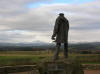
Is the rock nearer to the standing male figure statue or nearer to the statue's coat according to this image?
the standing male figure statue

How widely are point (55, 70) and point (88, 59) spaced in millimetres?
15963

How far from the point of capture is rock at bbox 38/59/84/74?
1390cm

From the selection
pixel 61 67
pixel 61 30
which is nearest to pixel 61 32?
pixel 61 30

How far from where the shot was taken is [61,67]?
45.9ft

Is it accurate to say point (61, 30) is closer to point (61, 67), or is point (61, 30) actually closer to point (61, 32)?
point (61, 32)

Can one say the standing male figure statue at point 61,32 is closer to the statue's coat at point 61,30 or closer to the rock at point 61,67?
the statue's coat at point 61,30

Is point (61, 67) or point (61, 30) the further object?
point (61, 30)

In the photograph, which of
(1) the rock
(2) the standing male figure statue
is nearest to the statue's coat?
(2) the standing male figure statue

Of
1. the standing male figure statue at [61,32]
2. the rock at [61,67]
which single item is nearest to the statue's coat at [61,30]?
the standing male figure statue at [61,32]

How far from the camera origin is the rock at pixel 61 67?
13.9m

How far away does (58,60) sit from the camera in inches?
559

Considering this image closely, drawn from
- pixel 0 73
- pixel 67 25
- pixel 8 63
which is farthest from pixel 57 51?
pixel 8 63

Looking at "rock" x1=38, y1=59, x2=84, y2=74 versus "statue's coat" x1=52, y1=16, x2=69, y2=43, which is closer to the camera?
"rock" x1=38, y1=59, x2=84, y2=74

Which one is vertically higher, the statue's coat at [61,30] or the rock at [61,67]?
the statue's coat at [61,30]
